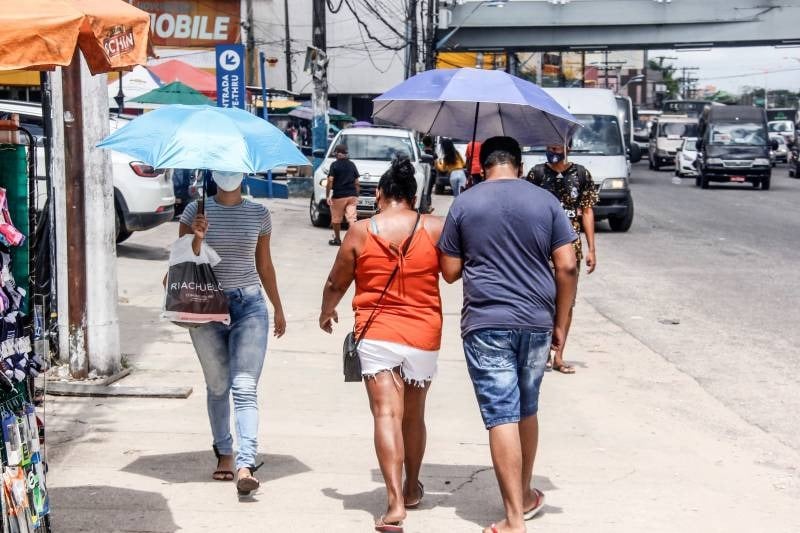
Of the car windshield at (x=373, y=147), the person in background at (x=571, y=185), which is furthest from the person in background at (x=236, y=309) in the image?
the car windshield at (x=373, y=147)

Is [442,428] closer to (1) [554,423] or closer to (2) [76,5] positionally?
(1) [554,423]

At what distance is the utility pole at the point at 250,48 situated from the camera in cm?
4384

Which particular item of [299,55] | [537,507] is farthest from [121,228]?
[299,55]

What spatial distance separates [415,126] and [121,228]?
9.27m

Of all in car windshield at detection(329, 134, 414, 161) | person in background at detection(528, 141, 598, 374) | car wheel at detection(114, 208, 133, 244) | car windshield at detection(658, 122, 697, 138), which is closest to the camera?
person in background at detection(528, 141, 598, 374)

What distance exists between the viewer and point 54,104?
7664 mm

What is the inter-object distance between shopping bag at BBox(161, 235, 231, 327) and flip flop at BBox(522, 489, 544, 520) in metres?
1.73

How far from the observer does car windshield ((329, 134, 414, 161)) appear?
2162 cm

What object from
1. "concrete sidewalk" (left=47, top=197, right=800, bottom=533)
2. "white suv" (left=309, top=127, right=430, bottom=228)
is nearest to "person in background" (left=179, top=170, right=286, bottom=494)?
"concrete sidewalk" (left=47, top=197, right=800, bottom=533)

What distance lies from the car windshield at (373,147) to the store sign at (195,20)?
2693 cm

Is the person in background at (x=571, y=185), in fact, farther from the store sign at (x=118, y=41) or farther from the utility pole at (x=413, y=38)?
the utility pole at (x=413, y=38)

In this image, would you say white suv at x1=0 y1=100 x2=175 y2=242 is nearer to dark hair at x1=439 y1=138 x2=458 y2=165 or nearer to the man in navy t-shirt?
dark hair at x1=439 y1=138 x2=458 y2=165

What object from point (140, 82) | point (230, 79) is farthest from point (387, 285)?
point (140, 82)

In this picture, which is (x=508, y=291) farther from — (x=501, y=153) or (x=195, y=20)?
(x=195, y=20)
